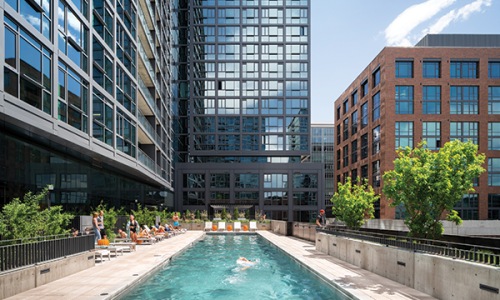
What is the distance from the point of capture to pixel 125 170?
32.8 m

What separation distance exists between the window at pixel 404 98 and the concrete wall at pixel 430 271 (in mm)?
45126

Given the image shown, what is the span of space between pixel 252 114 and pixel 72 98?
5628 centimetres

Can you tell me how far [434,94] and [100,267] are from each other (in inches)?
2133

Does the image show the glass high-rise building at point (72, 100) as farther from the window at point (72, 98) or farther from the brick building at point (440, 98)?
the brick building at point (440, 98)

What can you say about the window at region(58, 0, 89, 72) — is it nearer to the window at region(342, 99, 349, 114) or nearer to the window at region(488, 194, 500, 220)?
the window at region(488, 194, 500, 220)

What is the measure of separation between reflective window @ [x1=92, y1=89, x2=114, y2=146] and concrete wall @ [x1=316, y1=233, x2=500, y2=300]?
14.9 metres

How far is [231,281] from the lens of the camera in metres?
16.3

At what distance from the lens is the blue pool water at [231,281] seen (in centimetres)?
1351

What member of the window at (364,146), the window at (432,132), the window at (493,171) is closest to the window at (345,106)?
the window at (364,146)

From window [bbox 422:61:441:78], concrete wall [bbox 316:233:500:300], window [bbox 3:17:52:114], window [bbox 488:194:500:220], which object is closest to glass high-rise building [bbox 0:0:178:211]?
window [bbox 3:17:52:114]

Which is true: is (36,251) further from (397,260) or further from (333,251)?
(333,251)

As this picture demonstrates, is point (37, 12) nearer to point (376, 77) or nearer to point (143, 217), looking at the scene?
point (143, 217)

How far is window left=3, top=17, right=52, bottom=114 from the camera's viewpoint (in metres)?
14.4

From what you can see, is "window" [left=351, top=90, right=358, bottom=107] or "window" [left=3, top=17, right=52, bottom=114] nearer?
"window" [left=3, top=17, right=52, bottom=114]
